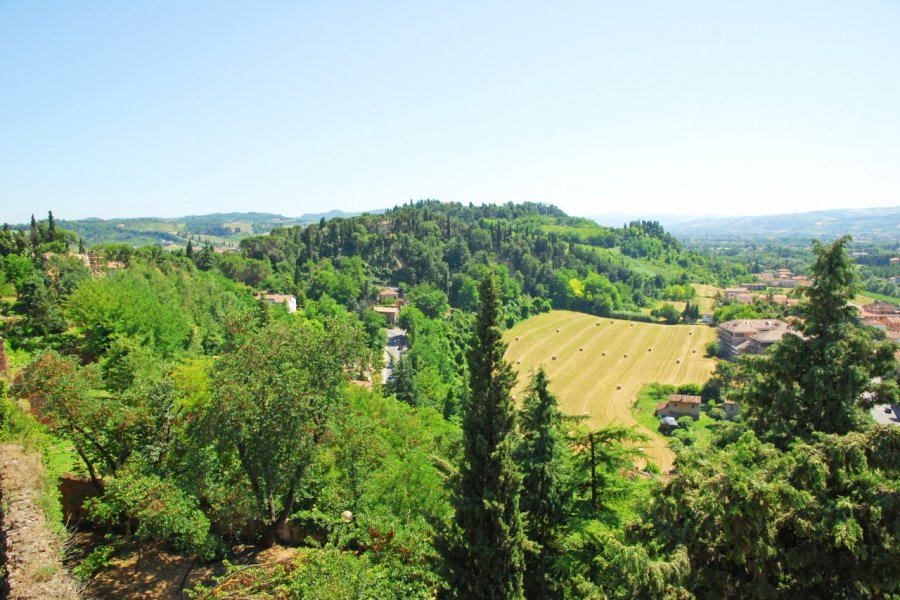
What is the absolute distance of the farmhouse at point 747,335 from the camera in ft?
229

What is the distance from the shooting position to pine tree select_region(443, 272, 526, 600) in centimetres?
1157

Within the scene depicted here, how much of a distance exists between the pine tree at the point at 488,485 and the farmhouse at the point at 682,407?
45519 mm

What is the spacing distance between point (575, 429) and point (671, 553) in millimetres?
4340

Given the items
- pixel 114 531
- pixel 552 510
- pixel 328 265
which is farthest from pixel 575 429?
pixel 328 265

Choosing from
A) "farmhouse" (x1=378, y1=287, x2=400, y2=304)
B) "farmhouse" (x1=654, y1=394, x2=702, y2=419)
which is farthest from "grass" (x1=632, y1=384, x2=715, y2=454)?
"farmhouse" (x1=378, y1=287, x2=400, y2=304)

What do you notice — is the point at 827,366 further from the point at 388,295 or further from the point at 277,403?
the point at 388,295

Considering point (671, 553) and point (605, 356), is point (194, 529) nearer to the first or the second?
point (671, 553)

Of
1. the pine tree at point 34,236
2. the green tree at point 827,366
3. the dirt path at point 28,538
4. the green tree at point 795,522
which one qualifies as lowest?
the dirt path at point 28,538

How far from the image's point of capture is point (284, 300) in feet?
241

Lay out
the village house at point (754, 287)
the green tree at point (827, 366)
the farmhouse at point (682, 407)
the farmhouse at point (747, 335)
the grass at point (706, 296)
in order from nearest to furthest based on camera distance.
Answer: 1. the green tree at point (827, 366)
2. the farmhouse at point (682, 407)
3. the farmhouse at point (747, 335)
4. the grass at point (706, 296)
5. the village house at point (754, 287)

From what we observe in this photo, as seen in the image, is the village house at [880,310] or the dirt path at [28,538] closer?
the dirt path at [28,538]

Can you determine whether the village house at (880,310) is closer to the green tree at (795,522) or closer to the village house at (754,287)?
the village house at (754,287)

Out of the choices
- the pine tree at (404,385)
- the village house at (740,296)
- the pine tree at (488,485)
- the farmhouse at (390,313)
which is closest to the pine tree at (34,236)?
the farmhouse at (390,313)

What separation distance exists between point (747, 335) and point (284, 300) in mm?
72025
